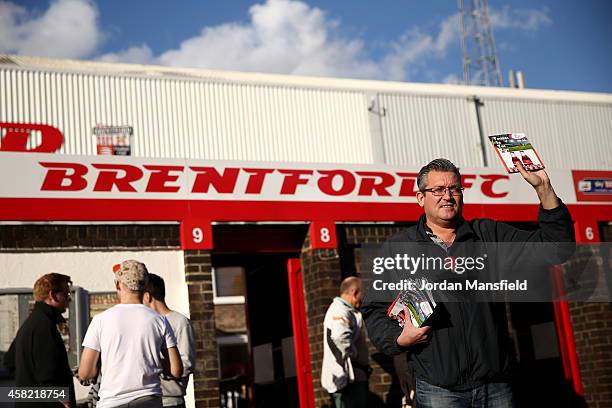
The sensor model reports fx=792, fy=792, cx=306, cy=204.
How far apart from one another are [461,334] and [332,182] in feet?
22.4

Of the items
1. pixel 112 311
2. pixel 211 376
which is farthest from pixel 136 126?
pixel 112 311

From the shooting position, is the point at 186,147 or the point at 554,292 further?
the point at 186,147

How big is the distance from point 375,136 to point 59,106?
7743 mm

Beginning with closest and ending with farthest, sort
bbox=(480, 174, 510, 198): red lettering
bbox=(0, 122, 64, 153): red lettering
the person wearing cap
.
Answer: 1. the person wearing cap
2. bbox=(480, 174, 510, 198): red lettering
3. bbox=(0, 122, 64, 153): red lettering

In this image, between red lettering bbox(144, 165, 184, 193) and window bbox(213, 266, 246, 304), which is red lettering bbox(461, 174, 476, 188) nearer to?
red lettering bbox(144, 165, 184, 193)

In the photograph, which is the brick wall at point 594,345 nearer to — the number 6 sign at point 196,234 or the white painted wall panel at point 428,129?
the number 6 sign at point 196,234

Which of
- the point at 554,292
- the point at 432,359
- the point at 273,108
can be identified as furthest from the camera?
the point at 273,108

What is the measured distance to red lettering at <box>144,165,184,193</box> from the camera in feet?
30.9

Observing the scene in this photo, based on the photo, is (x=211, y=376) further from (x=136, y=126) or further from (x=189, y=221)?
(x=136, y=126)

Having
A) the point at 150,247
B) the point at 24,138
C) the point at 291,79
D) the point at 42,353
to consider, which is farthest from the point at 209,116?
the point at 42,353

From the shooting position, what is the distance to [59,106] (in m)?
18.9

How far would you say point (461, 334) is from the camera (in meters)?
3.58

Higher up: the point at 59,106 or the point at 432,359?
the point at 59,106

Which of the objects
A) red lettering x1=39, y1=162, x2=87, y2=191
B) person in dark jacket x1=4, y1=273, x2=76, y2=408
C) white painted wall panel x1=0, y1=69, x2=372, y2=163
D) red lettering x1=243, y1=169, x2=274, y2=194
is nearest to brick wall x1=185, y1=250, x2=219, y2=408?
red lettering x1=243, y1=169, x2=274, y2=194
